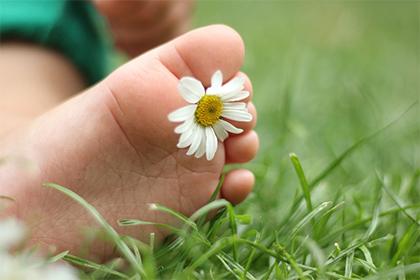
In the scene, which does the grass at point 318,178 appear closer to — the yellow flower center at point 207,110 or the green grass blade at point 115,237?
the green grass blade at point 115,237

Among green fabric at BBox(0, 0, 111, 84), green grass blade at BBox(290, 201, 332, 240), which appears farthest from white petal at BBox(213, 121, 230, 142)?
green fabric at BBox(0, 0, 111, 84)

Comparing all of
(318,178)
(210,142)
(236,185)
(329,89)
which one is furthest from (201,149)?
(329,89)

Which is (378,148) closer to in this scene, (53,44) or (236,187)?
(236,187)

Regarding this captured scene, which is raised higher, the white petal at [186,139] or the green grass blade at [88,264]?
the white petal at [186,139]

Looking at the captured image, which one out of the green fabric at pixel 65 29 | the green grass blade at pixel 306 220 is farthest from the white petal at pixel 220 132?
the green fabric at pixel 65 29

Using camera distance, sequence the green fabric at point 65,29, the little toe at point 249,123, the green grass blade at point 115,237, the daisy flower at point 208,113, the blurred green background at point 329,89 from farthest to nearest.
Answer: the green fabric at point 65,29 → the blurred green background at point 329,89 → the little toe at point 249,123 → the daisy flower at point 208,113 → the green grass blade at point 115,237

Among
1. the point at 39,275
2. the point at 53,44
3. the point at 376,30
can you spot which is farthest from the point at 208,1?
the point at 39,275

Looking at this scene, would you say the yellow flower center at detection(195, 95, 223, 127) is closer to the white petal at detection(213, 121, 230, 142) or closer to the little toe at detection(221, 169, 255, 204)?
the white petal at detection(213, 121, 230, 142)
